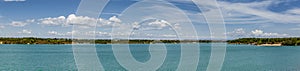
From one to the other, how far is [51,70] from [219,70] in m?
18.8

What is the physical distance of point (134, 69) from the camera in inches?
1689

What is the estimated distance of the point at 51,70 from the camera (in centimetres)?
4734

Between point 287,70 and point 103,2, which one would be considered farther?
point 287,70

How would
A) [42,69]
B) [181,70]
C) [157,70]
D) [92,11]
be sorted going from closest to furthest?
[92,11] → [157,70] → [181,70] → [42,69]

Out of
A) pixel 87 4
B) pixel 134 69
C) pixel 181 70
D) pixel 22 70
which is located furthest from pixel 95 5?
pixel 22 70

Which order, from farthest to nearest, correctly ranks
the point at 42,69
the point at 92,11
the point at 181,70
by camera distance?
the point at 42,69 → the point at 181,70 → the point at 92,11

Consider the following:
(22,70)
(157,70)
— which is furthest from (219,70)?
(22,70)

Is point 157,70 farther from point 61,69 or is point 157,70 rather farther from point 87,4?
point 87,4

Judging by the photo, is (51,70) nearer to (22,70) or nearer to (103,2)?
(22,70)

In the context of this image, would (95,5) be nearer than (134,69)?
Yes

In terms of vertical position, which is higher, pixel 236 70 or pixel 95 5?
pixel 95 5

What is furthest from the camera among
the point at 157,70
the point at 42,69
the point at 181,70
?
the point at 42,69

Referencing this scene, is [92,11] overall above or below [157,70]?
above

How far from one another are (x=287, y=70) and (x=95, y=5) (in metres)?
38.6
